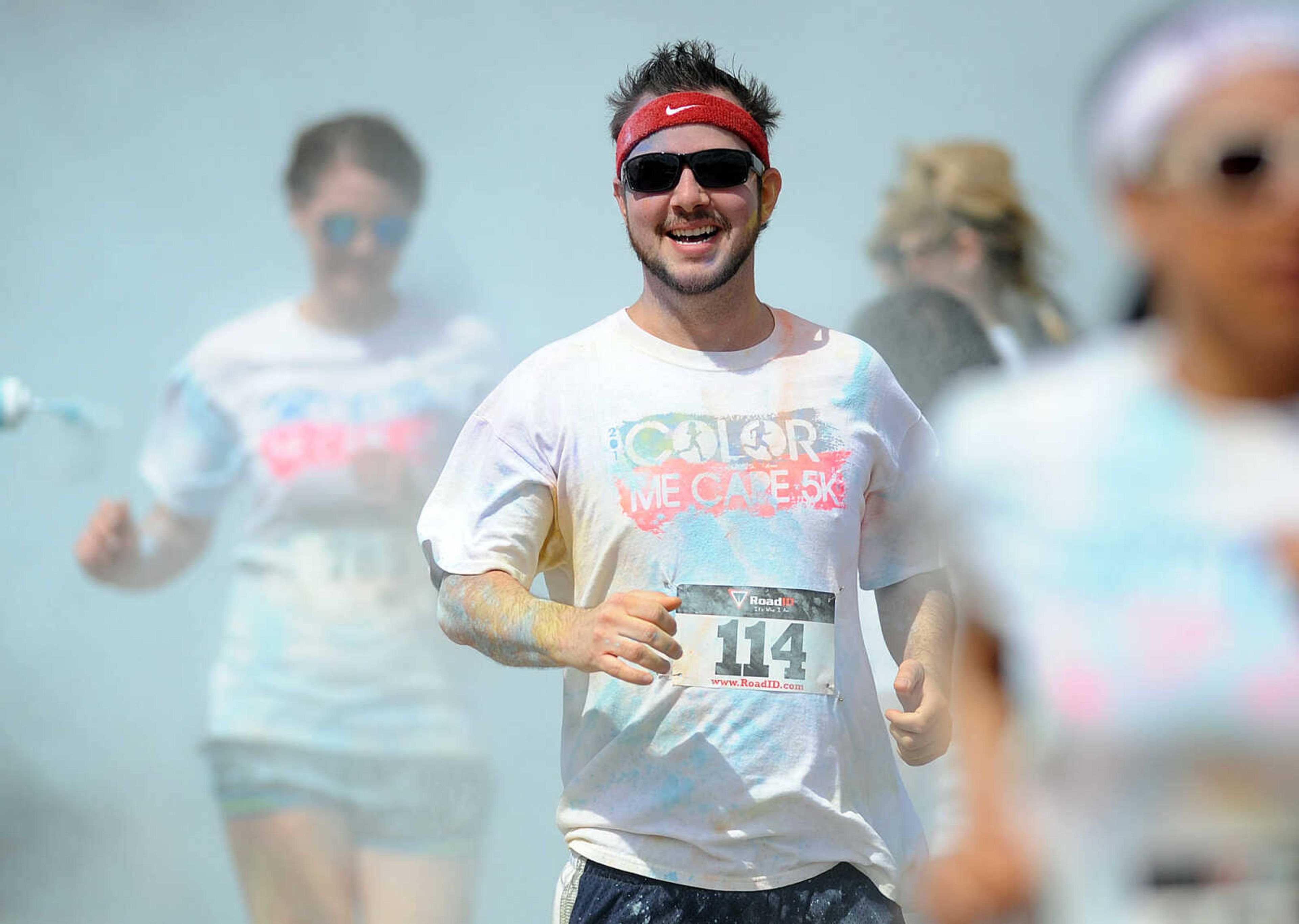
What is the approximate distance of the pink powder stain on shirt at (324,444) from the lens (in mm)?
4129

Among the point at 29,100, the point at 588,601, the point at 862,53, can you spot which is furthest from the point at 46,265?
the point at 588,601

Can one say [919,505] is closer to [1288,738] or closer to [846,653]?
[846,653]

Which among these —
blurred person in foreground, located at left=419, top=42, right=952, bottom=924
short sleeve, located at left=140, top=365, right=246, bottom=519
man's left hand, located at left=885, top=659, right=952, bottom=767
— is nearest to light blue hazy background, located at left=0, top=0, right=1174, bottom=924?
short sleeve, located at left=140, top=365, right=246, bottom=519

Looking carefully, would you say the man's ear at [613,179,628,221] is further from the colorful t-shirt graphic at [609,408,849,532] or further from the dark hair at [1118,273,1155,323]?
the dark hair at [1118,273,1155,323]

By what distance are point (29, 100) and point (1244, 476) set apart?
519cm

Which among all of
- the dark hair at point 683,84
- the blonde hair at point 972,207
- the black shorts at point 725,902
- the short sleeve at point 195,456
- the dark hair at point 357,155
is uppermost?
Result: the dark hair at point 357,155

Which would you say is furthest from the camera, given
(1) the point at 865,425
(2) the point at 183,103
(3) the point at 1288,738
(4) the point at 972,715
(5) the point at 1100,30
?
(2) the point at 183,103

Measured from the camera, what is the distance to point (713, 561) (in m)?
2.63

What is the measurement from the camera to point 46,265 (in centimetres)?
586

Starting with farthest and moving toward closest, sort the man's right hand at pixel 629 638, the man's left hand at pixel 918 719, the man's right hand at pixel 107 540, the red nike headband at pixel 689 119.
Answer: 1. the man's right hand at pixel 107 540
2. the red nike headband at pixel 689 119
3. the man's left hand at pixel 918 719
4. the man's right hand at pixel 629 638

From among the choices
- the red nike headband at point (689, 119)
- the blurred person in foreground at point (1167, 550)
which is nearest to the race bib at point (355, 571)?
the red nike headband at point (689, 119)

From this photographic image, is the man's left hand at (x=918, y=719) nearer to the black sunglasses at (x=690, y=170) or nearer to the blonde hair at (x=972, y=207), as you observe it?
the black sunglasses at (x=690, y=170)

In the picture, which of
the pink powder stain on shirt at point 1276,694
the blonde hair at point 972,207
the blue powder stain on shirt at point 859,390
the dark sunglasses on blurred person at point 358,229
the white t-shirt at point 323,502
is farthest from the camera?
the dark sunglasses on blurred person at point 358,229

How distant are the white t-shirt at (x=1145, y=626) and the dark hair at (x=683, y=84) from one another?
163 cm
